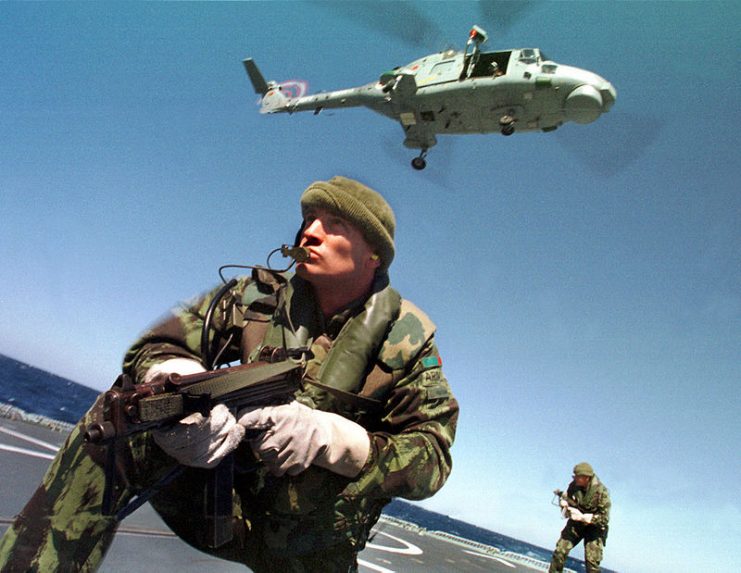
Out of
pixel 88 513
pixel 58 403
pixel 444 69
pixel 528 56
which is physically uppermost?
pixel 528 56

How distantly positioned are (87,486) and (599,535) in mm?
10180

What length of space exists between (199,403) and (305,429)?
1.17ft

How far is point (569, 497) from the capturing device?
9.80 m

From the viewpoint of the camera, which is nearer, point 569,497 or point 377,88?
point 569,497

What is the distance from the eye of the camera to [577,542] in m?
9.63

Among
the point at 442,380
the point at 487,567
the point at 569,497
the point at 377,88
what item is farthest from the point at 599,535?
the point at 377,88

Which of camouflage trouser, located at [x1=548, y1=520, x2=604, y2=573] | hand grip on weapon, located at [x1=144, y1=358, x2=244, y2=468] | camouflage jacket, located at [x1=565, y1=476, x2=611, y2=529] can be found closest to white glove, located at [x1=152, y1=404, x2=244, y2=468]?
hand grip on weapon, located at [x1=144, y1=358, x2=244, y2=468]

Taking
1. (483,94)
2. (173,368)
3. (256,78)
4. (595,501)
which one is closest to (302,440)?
(173,368)

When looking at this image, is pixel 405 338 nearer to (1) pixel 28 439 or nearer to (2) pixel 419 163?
(1) pixel 28 439

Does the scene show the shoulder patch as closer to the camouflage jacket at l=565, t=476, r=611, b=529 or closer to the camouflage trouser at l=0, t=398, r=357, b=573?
the camouflage trouser at l=0, t=398, r=357, b=573

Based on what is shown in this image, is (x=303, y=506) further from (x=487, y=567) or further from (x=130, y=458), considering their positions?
(x=487, y=567)

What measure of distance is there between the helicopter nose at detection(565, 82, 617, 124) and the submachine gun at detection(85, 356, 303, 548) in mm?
14524

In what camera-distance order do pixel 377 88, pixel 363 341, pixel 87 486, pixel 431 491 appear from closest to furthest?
pixel 87 486 → pixel 431 491 → pixel 363 341 → pixel 377 88

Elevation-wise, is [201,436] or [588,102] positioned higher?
[588,102]
